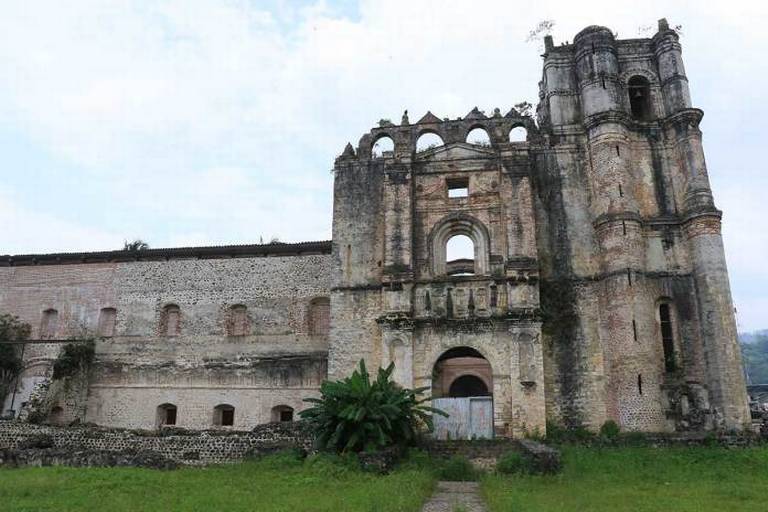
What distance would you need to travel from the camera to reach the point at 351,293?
80.6 ft

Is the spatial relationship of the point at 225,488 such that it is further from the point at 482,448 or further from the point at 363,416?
the point at 482,448

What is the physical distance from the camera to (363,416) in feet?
58.2

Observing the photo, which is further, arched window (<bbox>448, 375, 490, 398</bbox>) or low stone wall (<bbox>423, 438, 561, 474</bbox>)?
arched window (<bbox>448, 375, 490, 398</bbox>)

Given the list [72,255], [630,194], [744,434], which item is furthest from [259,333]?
[744,434]

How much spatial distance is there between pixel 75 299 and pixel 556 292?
21.3 m

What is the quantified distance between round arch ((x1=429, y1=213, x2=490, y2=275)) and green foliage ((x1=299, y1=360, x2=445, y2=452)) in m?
6.72

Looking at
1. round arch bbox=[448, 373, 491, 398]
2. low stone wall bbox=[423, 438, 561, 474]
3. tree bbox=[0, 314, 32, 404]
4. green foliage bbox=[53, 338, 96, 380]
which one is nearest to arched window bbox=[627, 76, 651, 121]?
low stone wall bbox=[423, 438, 561, 474]

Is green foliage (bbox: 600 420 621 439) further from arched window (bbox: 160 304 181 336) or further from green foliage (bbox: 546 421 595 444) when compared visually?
arched window (bbox: 160 304 181 336)

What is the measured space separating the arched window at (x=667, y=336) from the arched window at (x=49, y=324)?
25.7 m

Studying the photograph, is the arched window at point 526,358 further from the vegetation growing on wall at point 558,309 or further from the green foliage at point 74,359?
the green foliage at point 74,359

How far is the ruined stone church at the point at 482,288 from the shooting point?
73.1ft

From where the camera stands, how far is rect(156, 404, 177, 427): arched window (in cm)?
2686

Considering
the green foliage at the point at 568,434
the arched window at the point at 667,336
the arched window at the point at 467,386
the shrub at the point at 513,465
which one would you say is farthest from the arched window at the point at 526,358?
the arched window at the point at 467,386

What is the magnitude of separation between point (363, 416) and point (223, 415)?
11251mm
